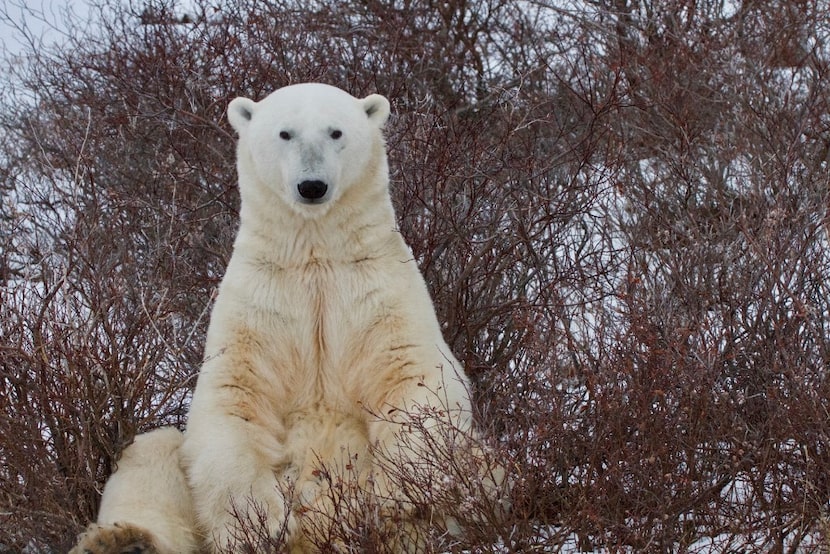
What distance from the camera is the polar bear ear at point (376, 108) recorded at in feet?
10.2

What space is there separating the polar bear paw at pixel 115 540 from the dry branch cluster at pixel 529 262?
1.31 feet

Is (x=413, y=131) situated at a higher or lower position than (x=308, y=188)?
higher

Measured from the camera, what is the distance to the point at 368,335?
9.26 feet

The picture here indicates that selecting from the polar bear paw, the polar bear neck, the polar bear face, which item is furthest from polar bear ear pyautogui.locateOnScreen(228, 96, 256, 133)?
the polar bear paw

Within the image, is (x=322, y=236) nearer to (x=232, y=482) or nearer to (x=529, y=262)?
(x=232, y=482)

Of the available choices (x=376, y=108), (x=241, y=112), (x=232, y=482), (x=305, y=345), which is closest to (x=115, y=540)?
(x=232, y=482)

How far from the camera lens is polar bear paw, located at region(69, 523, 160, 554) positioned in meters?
2.48

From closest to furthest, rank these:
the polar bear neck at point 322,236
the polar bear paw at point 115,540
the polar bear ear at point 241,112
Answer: the polar bear paw at point 115,540
the polar bear neck at point 322,236
the polar bear ear at point 241,112

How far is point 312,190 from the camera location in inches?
110

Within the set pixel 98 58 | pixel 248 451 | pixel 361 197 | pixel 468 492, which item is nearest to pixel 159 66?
pixel 98 58

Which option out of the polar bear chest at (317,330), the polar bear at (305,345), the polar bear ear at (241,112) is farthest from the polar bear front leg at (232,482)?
the polar bear ear at (241,112)

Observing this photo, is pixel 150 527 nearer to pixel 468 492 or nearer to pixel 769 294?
pixel 468 492

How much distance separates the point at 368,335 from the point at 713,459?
2.97ft

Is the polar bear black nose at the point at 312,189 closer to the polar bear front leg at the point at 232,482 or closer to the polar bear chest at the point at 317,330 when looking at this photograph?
the polar bear chest at the point at 317,330
